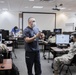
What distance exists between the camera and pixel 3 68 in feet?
9.84

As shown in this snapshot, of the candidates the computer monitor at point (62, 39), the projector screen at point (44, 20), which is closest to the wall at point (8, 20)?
the projector screen at point (44, 20)

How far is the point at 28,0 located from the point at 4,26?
6.86 m

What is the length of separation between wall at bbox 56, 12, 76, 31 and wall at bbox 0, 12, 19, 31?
3.74 meters

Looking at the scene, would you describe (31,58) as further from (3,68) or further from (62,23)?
(62,23)

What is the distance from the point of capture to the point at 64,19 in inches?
640

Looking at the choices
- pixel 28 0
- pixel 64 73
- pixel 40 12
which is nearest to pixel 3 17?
pixel 40 12

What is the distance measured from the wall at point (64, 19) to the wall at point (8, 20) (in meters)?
3.74

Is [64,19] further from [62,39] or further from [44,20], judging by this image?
[62,39]

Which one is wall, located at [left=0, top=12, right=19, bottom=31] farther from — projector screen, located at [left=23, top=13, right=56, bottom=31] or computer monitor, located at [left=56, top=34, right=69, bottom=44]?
computer monitor, located at [left=56, top=34, right=69, bottom=44]

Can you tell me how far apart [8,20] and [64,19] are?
5.10 m

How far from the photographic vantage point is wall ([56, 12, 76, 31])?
16.0 meters

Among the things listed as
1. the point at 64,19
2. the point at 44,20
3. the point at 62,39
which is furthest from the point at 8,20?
the point at 62,39

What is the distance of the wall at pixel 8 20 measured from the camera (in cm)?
1535

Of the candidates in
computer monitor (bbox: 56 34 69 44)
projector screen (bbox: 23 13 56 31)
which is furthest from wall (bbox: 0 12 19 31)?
computer monitor (bbox: 56 34 69 44)
